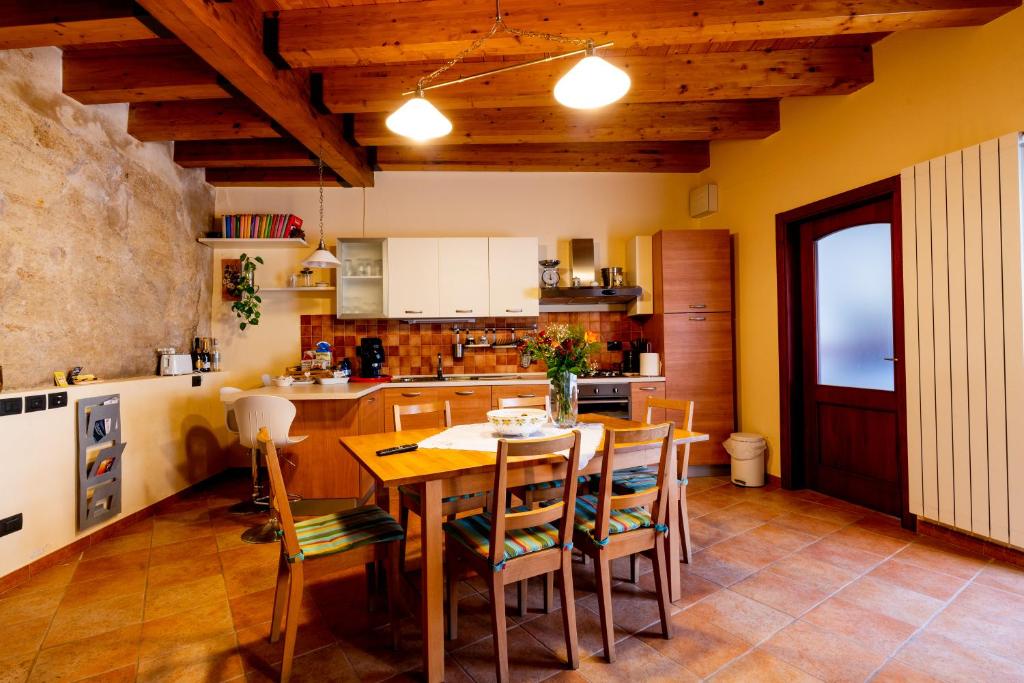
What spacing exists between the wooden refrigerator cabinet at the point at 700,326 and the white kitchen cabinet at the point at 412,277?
2.09 m

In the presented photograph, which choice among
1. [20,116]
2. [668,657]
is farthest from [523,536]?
[20,116]

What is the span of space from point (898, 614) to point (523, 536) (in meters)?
1.72

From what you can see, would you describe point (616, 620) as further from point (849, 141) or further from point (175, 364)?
point (175, 364)

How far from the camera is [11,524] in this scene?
2426 millimetres

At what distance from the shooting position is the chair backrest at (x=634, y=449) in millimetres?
1807

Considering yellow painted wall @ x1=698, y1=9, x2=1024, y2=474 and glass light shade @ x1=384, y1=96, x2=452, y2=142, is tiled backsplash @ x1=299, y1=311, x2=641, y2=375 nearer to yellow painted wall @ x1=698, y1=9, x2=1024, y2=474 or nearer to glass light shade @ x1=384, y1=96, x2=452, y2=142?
yellow painted wall @ x1=698, y1=9, x2=1024, y2=474

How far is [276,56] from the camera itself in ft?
9.25

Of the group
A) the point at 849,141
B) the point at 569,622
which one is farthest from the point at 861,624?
the point at 849,141

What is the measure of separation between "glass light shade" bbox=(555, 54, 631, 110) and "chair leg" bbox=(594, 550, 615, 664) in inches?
72.1

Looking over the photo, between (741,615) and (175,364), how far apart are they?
4.16m

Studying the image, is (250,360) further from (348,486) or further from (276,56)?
(276,56)

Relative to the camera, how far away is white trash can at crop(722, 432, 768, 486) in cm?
396

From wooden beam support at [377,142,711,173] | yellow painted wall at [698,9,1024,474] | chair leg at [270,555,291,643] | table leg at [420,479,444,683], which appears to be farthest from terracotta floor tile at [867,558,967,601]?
wooden beam support at [377,142,711,173]

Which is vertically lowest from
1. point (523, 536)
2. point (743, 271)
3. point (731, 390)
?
point (523, 536)
